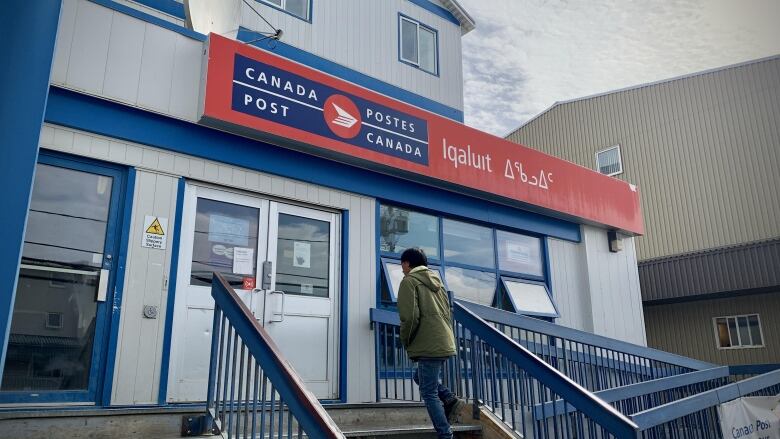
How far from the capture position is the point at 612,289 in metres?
10.2

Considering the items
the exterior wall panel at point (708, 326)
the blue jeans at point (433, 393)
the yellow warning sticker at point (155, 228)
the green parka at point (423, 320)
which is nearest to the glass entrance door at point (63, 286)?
the yellow warning sticker at point (155, 228)

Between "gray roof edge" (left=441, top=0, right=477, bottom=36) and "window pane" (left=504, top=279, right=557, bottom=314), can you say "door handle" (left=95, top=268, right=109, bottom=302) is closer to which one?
"window pane" (left=504, top=279, right=557, bottom=314)

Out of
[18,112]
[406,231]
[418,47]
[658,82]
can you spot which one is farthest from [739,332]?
[18,112]

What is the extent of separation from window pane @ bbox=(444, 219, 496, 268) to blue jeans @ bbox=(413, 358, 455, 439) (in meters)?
3.54

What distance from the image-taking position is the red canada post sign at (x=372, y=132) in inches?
235

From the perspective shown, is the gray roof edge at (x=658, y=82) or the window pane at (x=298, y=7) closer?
the window pane at (x=298, y=7)

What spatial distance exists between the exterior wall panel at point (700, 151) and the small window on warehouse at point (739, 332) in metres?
2.23

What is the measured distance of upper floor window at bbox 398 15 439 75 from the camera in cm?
975

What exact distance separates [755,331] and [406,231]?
13583 millimetres

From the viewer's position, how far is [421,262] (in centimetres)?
495

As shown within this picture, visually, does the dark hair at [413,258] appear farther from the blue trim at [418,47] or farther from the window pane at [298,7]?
the blue trim at [418,47]

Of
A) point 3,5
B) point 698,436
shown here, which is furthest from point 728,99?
point 3,5

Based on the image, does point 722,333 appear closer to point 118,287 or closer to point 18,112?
point 118,287

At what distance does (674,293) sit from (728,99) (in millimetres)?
6334
